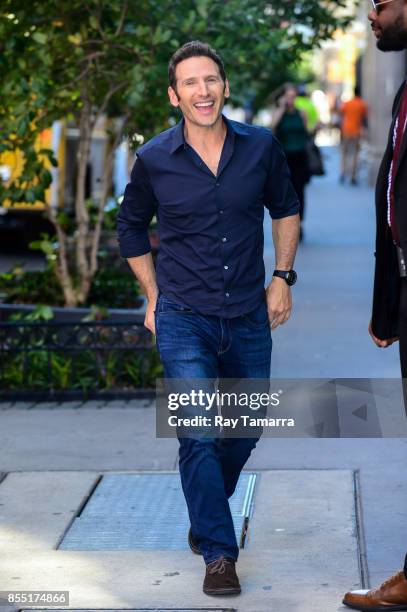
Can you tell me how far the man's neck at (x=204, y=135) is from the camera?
493 cm

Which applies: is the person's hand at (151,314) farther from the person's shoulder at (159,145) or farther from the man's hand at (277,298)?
the person's shoulder at (159,145)

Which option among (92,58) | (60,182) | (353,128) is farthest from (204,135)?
(353,128)

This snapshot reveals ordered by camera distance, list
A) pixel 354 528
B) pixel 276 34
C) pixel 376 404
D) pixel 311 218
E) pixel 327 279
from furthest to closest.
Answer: pixel 311 218, pixel 327 279, pixel 276 34, pixel 376 404, pixel 354 528

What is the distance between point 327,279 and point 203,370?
28.3 feet

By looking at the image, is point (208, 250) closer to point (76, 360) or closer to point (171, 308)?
point (171, 308)

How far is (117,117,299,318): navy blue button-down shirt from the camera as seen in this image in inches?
192

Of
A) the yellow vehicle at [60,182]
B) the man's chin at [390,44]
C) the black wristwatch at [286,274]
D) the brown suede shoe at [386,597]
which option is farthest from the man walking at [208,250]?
the yellow vehicle at [60,182]

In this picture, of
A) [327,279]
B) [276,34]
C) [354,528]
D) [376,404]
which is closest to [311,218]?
[327,279]

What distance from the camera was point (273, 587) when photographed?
491 cm

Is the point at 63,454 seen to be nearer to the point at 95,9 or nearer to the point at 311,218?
the point at 95,9

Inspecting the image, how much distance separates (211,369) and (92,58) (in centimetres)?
442

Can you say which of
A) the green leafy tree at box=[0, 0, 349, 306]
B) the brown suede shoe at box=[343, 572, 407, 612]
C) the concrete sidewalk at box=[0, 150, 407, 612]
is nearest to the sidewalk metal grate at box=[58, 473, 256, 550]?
the concrete sidewalk at box=[0, 150, 407, 612]

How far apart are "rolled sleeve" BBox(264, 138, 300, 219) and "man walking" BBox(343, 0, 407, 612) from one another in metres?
0.54

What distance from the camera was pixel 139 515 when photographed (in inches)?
231
